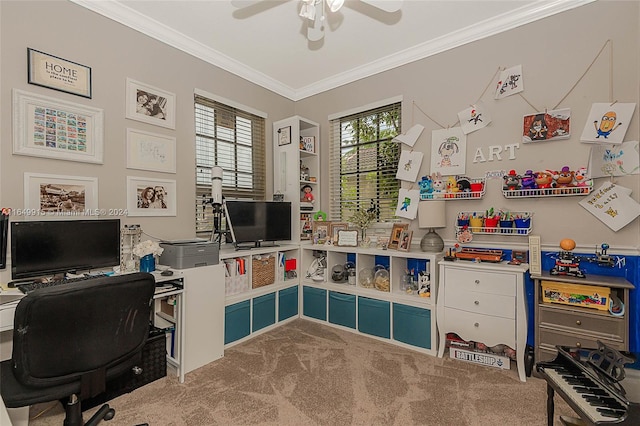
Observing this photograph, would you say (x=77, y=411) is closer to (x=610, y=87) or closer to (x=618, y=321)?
(x=618, y=321)

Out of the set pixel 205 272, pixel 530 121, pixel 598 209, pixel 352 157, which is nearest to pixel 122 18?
pixel 205 272

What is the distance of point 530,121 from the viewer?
245 cm

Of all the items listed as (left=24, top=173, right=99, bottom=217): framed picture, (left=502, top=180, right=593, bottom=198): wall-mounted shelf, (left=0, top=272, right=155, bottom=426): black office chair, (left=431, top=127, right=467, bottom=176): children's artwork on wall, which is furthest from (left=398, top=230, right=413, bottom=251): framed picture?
(left=24, top=173, right=99, bottom=217): framed picture

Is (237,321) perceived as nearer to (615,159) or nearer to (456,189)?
(456,189)

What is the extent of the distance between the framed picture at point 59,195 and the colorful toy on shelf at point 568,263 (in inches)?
132

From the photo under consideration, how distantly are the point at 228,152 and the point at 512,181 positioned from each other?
2.66 metres

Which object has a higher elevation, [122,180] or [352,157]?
[352,157]

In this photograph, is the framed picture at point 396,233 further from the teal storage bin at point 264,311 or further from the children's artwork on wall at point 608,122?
the children's artwork on wall at point 608,122

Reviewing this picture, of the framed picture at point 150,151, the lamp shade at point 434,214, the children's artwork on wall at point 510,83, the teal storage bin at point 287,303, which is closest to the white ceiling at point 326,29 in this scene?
the children's artwork on wall at point 510,83

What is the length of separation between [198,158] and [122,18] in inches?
47.3

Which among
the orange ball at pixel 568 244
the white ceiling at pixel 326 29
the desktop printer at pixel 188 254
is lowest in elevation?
the desktop printer at pixel 188 254

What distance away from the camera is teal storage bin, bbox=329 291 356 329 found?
118 inches

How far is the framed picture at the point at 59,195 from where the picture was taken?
199cm

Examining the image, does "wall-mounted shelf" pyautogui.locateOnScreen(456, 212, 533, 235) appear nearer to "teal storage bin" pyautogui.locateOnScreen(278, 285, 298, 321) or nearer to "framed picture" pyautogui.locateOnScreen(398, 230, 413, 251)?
"framed picture" pyautogui.locateOnScreen(398, 230, 413, 251)
